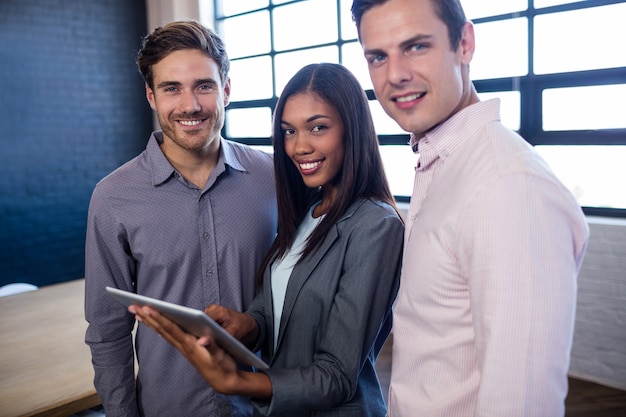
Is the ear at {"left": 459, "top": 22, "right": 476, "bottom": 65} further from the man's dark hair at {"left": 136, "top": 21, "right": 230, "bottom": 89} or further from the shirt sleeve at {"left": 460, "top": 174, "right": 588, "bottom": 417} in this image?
the man's dark hair at {"left": 136, "top": 21, "right": 230, "bottom": 89}

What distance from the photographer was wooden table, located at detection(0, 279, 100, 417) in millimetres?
1700

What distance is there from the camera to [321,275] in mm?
1332

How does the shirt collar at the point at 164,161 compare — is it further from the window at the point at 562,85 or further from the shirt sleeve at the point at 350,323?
the window at the point at 562,85

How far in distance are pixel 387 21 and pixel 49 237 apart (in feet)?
15.9

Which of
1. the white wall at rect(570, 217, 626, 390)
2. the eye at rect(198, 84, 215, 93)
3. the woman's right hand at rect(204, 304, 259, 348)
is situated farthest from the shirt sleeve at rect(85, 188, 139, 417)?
the white wall at rect(570, 217, 626, 390)

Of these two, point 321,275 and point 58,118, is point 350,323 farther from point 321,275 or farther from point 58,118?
point 58,118

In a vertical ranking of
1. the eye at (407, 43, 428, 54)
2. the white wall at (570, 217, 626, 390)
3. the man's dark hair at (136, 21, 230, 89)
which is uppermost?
the man's dark hair at (136, 21, 230, 89)

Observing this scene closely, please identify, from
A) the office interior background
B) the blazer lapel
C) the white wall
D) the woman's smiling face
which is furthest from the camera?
the office interior background

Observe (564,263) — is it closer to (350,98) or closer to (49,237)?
(350,98)

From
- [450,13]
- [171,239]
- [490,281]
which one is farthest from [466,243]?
[171,239]

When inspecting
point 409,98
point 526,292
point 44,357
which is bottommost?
point 44,357

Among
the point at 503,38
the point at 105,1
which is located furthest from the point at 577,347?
the point at 105,1

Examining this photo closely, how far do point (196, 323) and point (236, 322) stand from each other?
41 centimetres

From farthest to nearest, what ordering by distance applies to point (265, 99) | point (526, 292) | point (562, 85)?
point (265, 99)
point (562, 85)
point (526, 292)
